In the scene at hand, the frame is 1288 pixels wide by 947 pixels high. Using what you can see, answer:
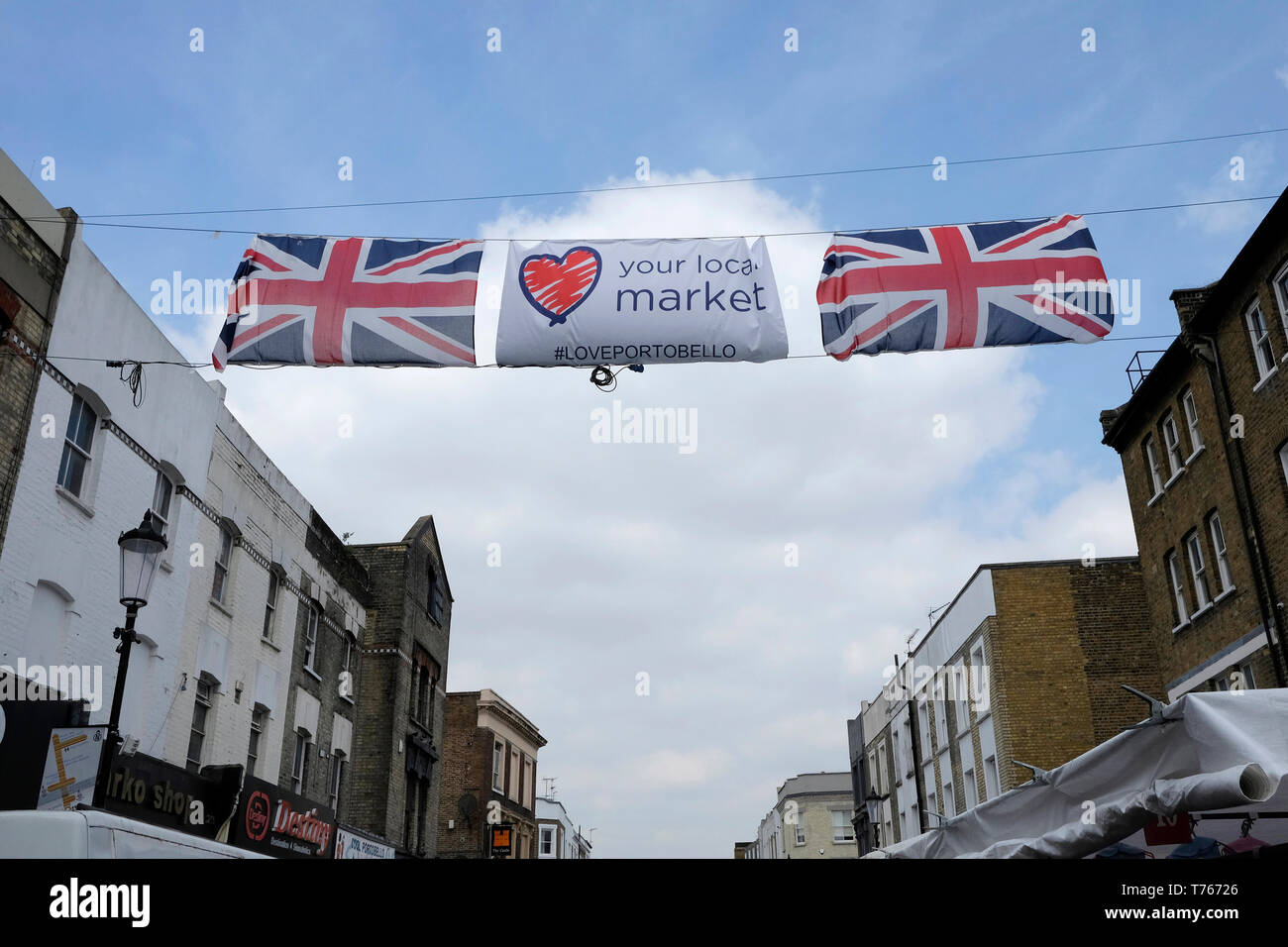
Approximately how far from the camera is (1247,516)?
19312 mm

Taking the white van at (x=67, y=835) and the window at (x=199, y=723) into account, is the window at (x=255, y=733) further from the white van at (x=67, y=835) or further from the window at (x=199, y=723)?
the white van at (x=67, y=835)

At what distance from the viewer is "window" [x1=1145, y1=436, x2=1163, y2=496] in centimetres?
2373

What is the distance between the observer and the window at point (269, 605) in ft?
68.8

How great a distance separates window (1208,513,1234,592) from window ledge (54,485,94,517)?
808 inches

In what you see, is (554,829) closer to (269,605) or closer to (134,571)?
(269,605)

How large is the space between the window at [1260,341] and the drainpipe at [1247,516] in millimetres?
1191

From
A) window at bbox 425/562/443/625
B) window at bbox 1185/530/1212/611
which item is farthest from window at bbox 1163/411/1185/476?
window at bbox 425/562/443/625

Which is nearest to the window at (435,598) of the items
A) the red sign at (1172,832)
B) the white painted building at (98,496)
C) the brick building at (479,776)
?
the brick building at (479,776)

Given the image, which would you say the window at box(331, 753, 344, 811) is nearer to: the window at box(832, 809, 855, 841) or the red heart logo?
the red heart logo

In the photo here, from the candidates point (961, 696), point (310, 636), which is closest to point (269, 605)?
point (310, 636)

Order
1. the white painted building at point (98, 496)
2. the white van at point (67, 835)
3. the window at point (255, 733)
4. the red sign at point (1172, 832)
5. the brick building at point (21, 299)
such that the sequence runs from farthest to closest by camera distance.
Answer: the window at point (255, 733), the white painted building at point (98, 496), the brick building at point (21, 299), the white van at point (67, 835), the red sign at point (1172, 832)

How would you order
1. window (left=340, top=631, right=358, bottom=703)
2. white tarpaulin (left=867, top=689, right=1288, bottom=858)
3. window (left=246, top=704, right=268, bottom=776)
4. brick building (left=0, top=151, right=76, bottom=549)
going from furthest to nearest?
window (left=340, top=631, right=358, bottom=703) < window (left=246, top=704, right=268, bottom=776) < brick building (left=0, top=151, right=76, bottom=549) < white tarpaulin (left=867, top=689, right=1288, bottom=858)

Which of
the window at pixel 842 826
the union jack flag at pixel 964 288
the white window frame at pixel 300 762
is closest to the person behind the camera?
the union jack flag at pixel 964 288

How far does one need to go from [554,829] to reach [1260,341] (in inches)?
2255
